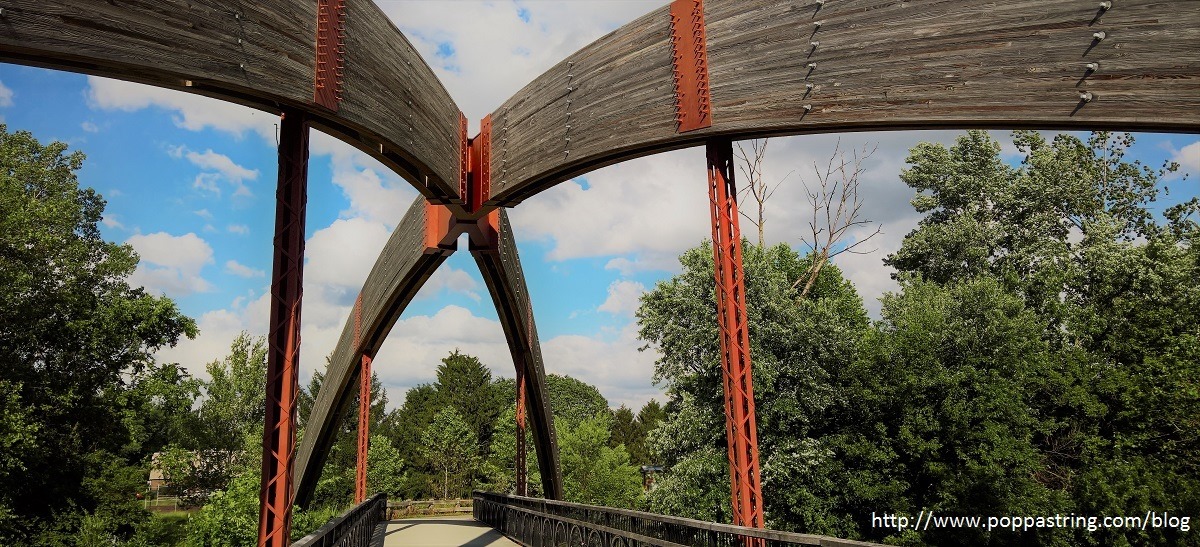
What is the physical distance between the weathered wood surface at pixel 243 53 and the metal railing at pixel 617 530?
444cm

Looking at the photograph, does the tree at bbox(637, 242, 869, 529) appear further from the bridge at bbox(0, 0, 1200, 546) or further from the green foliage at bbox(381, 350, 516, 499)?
the green foliage at bbox(381, 350, 516, 499)

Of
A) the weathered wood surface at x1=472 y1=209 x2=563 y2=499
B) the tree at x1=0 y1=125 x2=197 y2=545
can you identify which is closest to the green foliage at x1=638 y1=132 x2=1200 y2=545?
the weathered wood surface at x1=472 y1=209 x2=563 y2=499

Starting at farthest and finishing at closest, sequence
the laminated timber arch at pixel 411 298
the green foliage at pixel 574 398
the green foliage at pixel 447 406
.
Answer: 1. the green foliage at pixel 574 398
2. the green foliage at pixel 447 406
3. the laminated timber arch at pixel 411 298

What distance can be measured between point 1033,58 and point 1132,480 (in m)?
13.4

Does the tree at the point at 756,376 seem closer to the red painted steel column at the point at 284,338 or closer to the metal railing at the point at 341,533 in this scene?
the metal railing at the point at 341,533

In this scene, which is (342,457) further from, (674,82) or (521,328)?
(674,82)

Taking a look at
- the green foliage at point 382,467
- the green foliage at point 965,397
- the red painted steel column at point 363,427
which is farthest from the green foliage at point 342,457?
the green foliage at point 965,397

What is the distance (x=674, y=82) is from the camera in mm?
6891

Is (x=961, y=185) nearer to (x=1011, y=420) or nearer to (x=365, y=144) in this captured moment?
(x=1011, y=420)

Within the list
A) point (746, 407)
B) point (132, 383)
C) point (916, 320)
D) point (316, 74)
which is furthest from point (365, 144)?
point (132, 383)

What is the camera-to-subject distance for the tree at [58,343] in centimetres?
1683

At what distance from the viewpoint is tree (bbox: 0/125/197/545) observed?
1683 centimetres

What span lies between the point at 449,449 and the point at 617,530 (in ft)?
117

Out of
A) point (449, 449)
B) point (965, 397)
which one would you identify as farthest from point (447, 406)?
point (965, 397)
